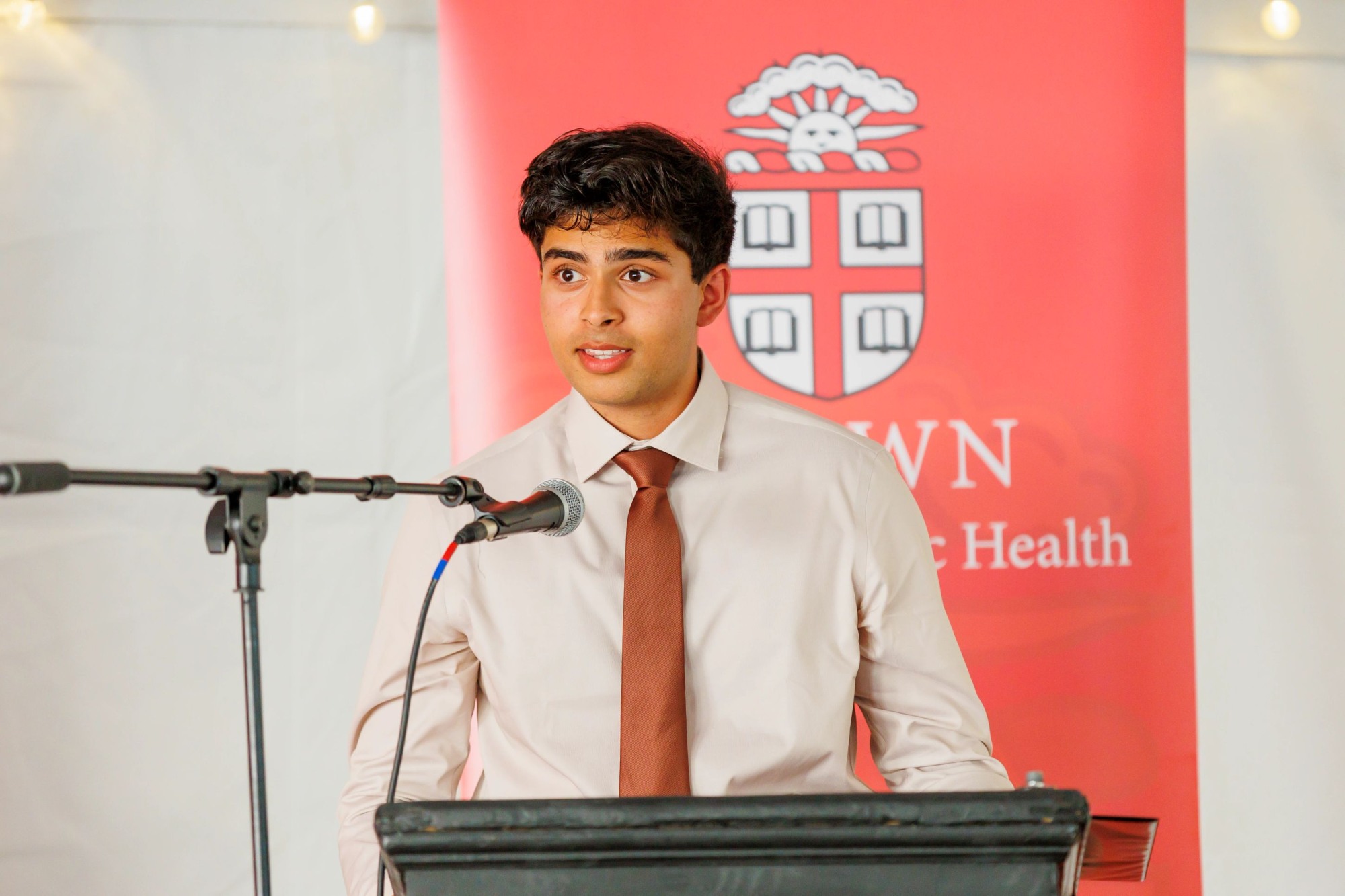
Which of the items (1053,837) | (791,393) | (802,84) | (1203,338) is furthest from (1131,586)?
(1053,837)

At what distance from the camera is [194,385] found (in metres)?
2.58

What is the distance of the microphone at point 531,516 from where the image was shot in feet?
3.79

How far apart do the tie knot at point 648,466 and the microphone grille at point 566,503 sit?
528 mm

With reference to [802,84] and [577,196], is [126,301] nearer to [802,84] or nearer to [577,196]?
[577,196]

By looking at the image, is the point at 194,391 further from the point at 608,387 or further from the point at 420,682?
the point at 608,387

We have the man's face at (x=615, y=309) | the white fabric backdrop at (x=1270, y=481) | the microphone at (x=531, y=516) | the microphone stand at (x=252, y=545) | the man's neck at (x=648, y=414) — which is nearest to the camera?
the microphone stand at (x=252, y=545)

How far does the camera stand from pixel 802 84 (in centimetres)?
254

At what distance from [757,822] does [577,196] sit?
1.20 metres

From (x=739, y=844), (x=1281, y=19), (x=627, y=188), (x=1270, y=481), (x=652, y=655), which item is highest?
(x=1281, y=19)

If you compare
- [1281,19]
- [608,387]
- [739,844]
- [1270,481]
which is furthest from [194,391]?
[1281,19]

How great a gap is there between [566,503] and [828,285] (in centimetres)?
140

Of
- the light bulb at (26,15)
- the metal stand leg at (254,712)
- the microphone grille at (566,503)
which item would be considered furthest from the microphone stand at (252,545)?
the light bulb at (26,15)

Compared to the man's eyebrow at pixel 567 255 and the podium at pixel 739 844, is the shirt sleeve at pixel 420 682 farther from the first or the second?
the podium at pixel 739 844

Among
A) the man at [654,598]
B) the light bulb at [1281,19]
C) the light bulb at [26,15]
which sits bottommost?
the man at [654,598]
